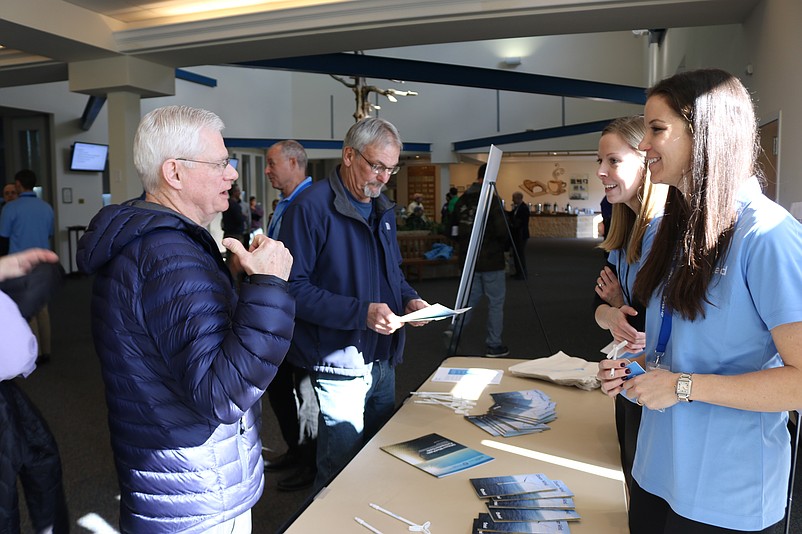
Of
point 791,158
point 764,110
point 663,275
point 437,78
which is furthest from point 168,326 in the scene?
point 437,78

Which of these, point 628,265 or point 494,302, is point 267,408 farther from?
point 628,265

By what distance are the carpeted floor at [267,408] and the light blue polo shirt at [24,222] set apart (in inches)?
44.7

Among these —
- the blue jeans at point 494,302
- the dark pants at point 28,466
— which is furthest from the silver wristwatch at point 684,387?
the blue jeans at point 494,302

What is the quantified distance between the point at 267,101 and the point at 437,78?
12.3 meters

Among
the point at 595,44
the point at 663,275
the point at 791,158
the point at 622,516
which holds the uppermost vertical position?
the point at 595,44

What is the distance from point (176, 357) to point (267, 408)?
3.53 m

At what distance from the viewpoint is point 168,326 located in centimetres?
139

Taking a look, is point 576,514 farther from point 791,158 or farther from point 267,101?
point 267,101

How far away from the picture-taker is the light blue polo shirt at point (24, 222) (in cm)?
663

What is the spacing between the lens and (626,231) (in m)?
2.09

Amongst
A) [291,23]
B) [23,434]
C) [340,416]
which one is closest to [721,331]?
[340,416]

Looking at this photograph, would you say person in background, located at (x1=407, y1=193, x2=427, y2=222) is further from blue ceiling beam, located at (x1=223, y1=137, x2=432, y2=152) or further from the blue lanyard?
the blue lanyard

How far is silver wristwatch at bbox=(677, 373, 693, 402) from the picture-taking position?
3.96ft

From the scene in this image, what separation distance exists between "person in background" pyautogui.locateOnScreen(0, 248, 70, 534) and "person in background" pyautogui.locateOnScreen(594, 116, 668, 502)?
1.65 metres
